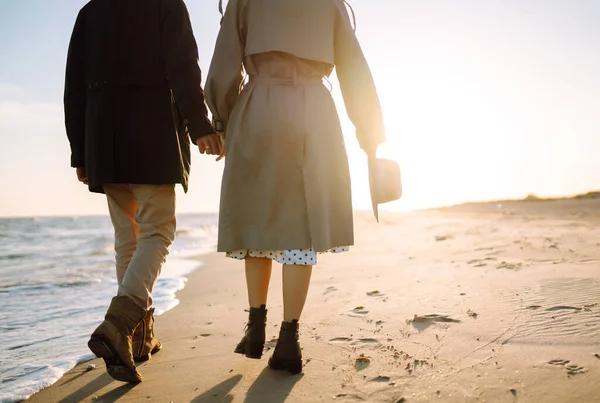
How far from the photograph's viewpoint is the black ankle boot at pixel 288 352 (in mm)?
2209

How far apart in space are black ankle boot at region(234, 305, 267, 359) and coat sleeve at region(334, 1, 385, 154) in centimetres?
89

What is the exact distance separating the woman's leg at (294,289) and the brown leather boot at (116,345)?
25.1 inches

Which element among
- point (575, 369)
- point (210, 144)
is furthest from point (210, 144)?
point (575, 369)

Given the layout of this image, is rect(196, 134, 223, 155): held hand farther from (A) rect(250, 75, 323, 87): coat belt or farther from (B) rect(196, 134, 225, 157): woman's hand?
(A) rect(250, 75, 323, 87): coat belt

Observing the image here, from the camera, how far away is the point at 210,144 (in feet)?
8.19

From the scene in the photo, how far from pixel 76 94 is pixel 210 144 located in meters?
0.69

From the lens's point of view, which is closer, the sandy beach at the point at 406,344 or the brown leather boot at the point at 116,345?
the sandy beach at the point at 406,344

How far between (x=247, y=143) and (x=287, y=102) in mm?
244

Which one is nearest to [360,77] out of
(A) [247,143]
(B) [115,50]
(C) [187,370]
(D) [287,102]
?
(D) [287,102]

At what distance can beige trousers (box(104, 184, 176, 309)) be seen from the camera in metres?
2.38

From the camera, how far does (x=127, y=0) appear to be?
2.53m

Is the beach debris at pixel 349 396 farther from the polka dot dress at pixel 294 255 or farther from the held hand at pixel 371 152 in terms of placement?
the held hand at pixel 371 152

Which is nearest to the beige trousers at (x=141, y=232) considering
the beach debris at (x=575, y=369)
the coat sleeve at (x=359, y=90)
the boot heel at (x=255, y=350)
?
the boot heel at (x=255, y=350)

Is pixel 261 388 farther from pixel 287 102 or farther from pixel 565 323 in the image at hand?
pixel 565 323
